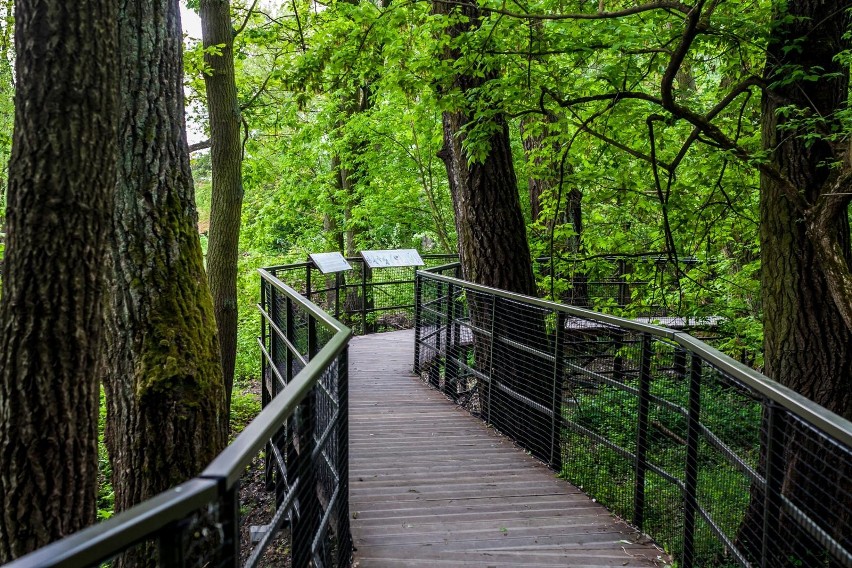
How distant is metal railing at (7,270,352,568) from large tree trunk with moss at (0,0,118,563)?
944mm

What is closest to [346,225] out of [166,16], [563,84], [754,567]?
[563,84]

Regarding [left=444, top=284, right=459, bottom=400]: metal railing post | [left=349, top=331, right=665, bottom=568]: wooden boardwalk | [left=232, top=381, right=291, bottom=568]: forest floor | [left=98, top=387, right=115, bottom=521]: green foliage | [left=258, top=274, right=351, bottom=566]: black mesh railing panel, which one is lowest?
[left=98, top=387, right=115, bottom=521]: green foliage

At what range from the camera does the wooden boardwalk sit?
370 centimetres

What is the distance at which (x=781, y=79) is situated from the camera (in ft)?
17.8

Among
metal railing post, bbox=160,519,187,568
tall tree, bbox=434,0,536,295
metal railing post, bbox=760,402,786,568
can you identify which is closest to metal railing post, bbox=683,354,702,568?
metal railing post, bbox=760,402,786,568

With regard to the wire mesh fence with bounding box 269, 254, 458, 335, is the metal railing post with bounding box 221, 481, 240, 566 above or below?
above

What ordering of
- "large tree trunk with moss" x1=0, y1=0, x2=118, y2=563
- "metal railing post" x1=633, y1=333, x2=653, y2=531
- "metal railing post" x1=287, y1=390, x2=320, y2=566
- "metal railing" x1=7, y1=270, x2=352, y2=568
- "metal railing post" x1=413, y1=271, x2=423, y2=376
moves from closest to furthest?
"metal railing" x1=7, y1=270, x2=352, y2=568 < "metal railing post" x1=287, y1=390, x2=320, y2=566 < "large tree trunk with moss" x1=0, y1=0, x2=118, y2=563 < "metal railing post" x1=633, y1=333, x2=653, y2=531 < "metal railing post" x1=413, y1=271, x2=423, y2=376

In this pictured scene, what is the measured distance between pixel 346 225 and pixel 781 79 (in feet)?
40.7

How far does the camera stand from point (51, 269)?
3281 millimetres

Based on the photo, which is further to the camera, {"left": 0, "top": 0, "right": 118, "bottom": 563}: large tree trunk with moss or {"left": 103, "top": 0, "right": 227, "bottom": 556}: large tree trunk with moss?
{"left": 103, "top": 0, "right": 227, "bottom": 556}: large tree trunk with moss

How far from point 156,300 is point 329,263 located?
5895mm

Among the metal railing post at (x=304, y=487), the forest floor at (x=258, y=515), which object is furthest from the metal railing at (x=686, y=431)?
the forest floor at (x=258, y=515)

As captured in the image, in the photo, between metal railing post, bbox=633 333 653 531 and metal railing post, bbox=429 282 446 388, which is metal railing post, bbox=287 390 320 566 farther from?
metal railing post, bbox=429 282 446 388

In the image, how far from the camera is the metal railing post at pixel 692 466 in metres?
3.48
